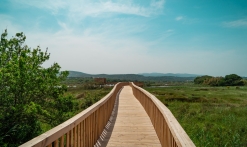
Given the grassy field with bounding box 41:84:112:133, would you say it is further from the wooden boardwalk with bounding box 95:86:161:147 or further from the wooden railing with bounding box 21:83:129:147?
the wooden railing with bounding box 21:83:129:147

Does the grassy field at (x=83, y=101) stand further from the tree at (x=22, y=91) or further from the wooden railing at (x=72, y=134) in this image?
the wooden railing at (x=72, y=134)

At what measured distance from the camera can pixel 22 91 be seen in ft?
26.2

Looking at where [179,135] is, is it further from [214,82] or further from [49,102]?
[214,82]

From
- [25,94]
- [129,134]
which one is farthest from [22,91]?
[129,134]

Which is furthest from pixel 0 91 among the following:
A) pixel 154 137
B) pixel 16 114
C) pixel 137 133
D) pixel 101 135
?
pixel 154 137

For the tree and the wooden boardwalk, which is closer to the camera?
the wooden boardwalk

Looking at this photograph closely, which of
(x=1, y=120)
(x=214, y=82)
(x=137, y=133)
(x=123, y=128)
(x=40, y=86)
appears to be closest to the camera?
(x=137, y=133)

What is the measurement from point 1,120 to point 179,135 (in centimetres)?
718

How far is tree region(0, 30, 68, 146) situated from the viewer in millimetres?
7215

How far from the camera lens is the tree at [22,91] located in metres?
7.22

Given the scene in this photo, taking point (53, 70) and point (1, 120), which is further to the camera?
point (53, 70)

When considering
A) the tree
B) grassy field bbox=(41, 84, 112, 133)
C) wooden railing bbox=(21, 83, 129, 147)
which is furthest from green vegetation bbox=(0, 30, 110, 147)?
wooden railing bbox=(21, 83, 129, 147)

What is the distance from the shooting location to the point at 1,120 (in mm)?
7250

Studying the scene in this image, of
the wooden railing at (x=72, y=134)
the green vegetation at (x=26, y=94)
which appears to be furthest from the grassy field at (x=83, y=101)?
the wooden railing at (x=72, y=134)
